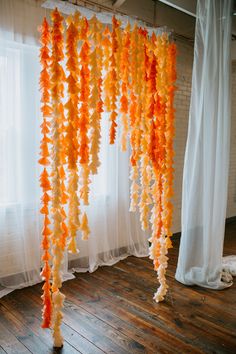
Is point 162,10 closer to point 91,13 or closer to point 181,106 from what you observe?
point 181,106

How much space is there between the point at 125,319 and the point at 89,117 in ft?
5.08

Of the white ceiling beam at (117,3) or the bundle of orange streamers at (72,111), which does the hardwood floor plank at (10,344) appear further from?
the white ceiling beam at (117,3)

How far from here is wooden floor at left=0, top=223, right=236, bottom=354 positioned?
85.7 inches

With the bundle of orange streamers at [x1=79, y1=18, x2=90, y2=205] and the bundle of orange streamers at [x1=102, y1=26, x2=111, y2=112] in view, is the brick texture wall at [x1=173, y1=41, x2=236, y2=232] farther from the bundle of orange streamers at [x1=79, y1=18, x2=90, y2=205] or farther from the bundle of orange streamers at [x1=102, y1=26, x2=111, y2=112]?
the bundle of orange streamers at [x1=79, y1=18, x2=90, y2=205]

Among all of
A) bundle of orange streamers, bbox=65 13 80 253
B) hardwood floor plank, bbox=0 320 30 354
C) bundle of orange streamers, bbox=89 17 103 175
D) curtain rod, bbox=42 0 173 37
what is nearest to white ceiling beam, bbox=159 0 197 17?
curtain rod, bbox=42 0 173 37

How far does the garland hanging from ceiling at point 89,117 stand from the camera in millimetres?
A: 2004

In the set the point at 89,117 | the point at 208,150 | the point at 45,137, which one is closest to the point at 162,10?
the point at 208,150

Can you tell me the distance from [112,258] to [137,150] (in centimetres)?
168

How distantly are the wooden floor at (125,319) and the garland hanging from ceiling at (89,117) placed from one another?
0.18 metres

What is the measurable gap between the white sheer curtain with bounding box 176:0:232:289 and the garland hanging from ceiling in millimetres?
469

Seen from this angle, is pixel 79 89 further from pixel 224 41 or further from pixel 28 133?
pixel 224 41

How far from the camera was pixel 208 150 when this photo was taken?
3.01 metres

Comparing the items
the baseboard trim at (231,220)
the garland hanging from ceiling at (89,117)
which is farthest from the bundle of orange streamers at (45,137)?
the baseboard trim at (231,220)

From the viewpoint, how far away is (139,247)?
403 centimetres
